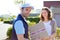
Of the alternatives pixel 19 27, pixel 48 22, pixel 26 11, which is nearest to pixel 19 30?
pixel 19 27

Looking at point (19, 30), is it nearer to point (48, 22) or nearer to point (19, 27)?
point (19, 27)

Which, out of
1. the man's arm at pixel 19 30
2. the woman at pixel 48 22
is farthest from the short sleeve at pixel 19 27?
the woman at pixel 48 22

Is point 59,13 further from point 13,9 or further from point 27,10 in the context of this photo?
point 27,10

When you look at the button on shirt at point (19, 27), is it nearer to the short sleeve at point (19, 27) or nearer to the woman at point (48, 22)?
the short sleeve at point (19, 27)

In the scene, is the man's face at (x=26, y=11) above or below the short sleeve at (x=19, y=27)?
above

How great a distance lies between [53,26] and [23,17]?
17.5 inches

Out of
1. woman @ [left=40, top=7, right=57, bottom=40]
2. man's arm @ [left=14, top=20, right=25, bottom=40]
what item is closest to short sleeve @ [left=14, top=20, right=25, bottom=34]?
man's arm @ [left=14, top=20, right=25, bottom=40]

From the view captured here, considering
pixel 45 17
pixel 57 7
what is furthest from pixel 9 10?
pixel 45 17

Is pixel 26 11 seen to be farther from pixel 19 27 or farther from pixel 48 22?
pixel 48 22

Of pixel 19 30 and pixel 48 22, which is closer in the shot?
pixel 19 30

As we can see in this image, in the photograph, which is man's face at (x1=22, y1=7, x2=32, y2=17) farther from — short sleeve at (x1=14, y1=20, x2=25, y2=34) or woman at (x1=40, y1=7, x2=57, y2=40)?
woman at (x1=40, y1=7, x2=57, y2=40)

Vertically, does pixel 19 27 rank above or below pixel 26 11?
below

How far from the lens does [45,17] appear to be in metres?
1.85

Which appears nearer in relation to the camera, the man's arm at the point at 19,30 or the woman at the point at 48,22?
the man's arm at the point at 19,30
